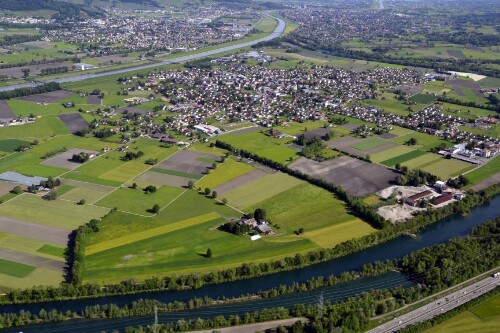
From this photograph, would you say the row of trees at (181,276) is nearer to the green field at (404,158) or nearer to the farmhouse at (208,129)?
the green field at (404,158)

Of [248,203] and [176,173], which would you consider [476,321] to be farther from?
[176,173]

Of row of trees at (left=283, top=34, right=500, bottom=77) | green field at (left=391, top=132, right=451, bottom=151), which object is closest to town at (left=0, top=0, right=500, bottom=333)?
green field at (left=391, top=132, right=451, bottom=151)

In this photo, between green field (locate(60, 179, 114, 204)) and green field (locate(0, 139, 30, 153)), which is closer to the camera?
green field (locate(60, 179, 114, 204))

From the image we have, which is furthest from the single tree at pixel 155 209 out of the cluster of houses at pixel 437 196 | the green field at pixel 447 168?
the green field at pixel 447 168

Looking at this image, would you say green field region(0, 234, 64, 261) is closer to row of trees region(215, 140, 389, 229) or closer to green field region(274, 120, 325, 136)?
row of trees region(215, 140, 389, 229)

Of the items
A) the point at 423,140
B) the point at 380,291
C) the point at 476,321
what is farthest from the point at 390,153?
the point at 476,321

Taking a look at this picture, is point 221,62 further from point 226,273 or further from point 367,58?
point 226,273
